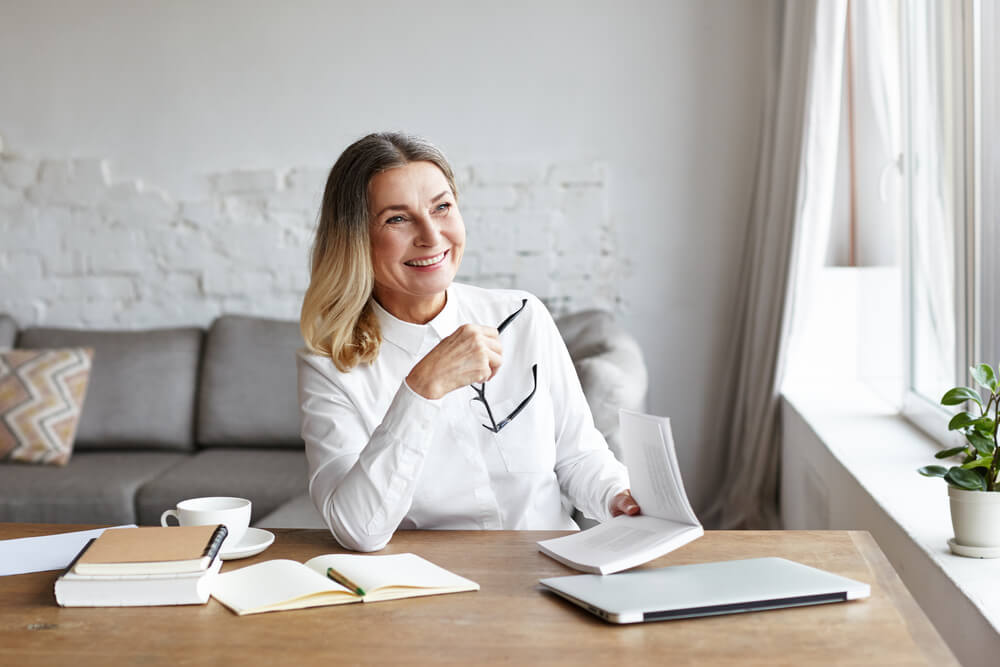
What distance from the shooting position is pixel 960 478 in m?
1.41

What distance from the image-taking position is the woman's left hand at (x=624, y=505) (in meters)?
1.43

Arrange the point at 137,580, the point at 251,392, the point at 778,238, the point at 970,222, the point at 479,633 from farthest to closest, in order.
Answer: the point at 251,392
the point at 778,238
the point at 970,222
the point at 137,580
the point at 479,633

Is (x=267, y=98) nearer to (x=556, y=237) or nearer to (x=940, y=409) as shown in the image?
(x=556, y=237)

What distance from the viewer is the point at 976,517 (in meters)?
1.44

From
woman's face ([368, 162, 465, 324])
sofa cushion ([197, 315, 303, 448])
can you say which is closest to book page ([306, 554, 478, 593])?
woman's face ([368, 162, 465, 324])

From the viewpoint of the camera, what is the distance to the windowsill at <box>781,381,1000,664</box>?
1377 mm

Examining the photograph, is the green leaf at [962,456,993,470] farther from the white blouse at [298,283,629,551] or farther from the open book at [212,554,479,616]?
the open book at [212,554,479,616]

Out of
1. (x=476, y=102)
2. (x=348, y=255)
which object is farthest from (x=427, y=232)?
(x=476, y=102)

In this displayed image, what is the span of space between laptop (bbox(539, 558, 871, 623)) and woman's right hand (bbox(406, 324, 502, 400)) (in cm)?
37

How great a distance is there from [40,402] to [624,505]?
2.52 m

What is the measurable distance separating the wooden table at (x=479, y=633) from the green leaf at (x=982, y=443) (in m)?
0.26

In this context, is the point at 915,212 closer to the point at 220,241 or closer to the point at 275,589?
the point at 275,589

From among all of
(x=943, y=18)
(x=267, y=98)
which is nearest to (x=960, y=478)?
(x=943, y=18)

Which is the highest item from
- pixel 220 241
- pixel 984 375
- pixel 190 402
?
pixel 220 241
